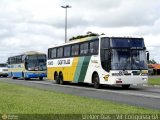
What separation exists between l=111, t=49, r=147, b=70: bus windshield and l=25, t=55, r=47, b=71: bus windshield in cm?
2138

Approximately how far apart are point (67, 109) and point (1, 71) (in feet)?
178

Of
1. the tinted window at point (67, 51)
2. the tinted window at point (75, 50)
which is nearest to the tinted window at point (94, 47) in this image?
the tinted window at point (75, 50)

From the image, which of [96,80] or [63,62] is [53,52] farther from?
[96,80]

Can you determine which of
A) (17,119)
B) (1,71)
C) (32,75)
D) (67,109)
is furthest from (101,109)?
(1,71)

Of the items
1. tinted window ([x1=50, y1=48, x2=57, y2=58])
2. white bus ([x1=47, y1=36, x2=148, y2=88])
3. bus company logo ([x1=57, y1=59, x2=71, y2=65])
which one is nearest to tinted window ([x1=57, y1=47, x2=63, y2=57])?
bus company logo ([x1=57, y1=59, x2=71, y2=65])

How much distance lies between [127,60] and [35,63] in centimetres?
2198

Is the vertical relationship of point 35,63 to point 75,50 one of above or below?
below

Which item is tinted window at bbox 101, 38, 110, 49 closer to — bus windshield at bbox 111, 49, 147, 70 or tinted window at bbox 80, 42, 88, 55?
bus windshield at bbox 111, 49, 147, 70

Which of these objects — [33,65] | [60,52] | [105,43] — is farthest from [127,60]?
[33,65]

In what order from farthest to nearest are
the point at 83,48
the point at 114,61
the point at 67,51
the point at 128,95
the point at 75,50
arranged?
the point at 67,51
the point at 75,50
the point at 83,48
the point at 114,61
the point at 128,95

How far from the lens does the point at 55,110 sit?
13.5 m

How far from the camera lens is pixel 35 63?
4816 cm

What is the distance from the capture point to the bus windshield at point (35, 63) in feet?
157

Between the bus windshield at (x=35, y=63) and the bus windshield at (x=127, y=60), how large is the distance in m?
21.4
